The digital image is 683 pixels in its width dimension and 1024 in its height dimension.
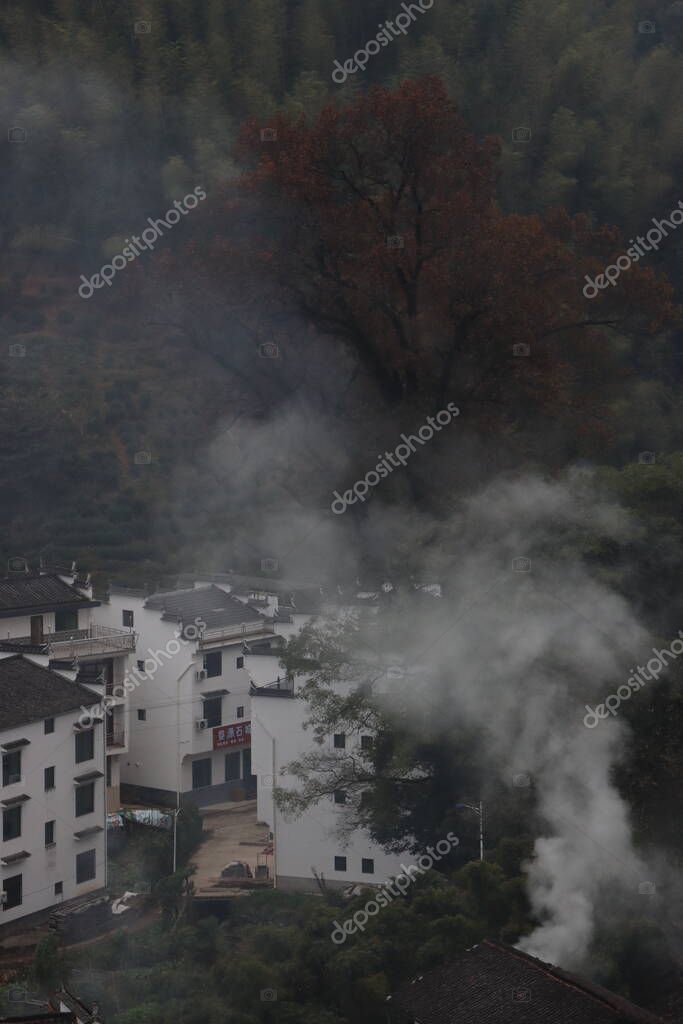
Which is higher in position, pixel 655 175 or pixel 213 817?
pixel 655 175

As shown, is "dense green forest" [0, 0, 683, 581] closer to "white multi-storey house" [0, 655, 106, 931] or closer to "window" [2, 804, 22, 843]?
"white multi-storey house" [0, 655, 106, 931]

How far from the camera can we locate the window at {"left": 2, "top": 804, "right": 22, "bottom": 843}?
13.5 meters

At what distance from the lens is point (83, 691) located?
48.5 feet

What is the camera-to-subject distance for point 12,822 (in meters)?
13.6

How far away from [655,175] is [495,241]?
1285cm

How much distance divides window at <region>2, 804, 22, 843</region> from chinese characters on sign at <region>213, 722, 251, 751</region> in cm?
406

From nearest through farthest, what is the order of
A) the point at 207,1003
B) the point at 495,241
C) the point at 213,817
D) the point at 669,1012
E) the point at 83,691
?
the point at 669,1012 → the point at 207,1003 → the point at 495,241 → the point at 83,691 → the point at 213,817

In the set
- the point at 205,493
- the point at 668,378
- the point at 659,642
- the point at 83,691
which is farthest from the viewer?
the point at 205,493

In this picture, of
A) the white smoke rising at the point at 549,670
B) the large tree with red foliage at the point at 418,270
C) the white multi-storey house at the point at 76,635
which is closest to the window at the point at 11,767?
the white multi-storey house at the point at 76,635

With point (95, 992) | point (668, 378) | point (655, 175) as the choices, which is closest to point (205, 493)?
point (668, 378)

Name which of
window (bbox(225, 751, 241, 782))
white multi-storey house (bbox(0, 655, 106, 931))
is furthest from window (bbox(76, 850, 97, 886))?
window (bbox(225, 751, 241, 782))

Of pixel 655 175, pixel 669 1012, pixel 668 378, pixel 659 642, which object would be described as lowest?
pixel 669 1012

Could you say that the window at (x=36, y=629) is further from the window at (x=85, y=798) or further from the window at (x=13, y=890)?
the window at (x=13, y=890)

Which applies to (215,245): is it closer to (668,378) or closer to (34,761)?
(34,761)
